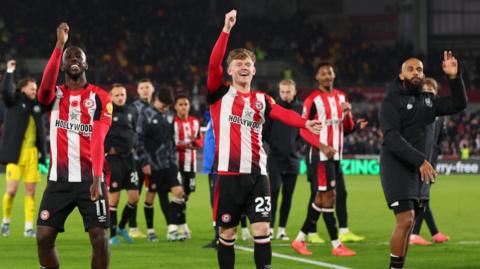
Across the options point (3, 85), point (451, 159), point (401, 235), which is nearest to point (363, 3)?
point (451, 159)

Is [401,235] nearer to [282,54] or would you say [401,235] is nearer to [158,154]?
[158,154]

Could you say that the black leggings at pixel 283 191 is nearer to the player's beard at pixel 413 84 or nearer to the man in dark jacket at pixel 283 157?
the man in dark jacket at pixel 283 157

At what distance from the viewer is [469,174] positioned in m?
33.9

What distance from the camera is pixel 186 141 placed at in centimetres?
1471

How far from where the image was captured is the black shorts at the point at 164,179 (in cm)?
1414

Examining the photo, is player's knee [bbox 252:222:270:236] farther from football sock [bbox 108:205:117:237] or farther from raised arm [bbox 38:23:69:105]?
football sock [bbox 108:205:117:237]

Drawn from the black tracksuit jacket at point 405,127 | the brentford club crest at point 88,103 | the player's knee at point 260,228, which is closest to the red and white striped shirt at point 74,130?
the brentford club crest at point 88,103

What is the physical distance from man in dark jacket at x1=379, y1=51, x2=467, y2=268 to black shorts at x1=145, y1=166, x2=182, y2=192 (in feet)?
15.7

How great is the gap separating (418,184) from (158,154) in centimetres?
515

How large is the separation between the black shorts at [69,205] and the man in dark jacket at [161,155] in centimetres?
540

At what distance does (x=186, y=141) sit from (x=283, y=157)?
1414 millimetres

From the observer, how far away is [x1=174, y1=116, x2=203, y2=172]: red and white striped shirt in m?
14.7

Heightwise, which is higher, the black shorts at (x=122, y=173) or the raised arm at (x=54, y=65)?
the raised arm at (x=54, y=65)

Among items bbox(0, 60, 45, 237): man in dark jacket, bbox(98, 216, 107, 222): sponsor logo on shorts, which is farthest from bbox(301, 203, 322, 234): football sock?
bbox(98, 216, 107, 222): sponsor logo on shorts
